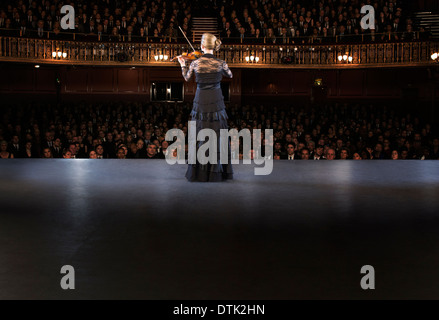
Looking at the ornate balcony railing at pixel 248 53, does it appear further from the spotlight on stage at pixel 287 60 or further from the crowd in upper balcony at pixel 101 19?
the crowd in upper balcony at pixel 101 19

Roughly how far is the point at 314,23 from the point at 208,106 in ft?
43.1

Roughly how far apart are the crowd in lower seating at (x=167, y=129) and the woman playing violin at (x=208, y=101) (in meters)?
3.56

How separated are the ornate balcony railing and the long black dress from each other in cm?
1140

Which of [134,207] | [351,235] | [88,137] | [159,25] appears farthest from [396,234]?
[159,25]

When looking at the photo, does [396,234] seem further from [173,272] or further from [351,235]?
[173,272]

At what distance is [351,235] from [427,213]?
3.04 ft

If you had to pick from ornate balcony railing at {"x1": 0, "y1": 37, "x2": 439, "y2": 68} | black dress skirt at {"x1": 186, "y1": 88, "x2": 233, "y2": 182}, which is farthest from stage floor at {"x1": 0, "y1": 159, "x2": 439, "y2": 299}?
ornate balcony railing at {"x1": 0, "y1": 37, "x2": 439, "y2": 68}

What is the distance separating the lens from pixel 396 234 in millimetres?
3379

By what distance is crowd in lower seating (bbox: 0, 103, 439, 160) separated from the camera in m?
9.69

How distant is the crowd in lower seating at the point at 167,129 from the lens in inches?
381

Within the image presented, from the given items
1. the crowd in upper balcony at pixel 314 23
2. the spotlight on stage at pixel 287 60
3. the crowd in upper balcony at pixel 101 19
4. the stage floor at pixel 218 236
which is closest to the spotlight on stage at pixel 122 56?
the crowd in upper balcony at pixel 101 19

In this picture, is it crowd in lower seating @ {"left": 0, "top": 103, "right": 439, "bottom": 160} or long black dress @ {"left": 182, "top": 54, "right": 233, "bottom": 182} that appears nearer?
long black dress @ {"left": 182, "top": 54, "right": 233, "bottom": 182}

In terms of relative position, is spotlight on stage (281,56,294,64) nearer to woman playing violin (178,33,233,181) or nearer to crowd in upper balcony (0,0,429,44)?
crowd in upper balcony (0,0,429,44)

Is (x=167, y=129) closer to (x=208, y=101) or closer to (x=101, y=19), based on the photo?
(x=101, y=19)
